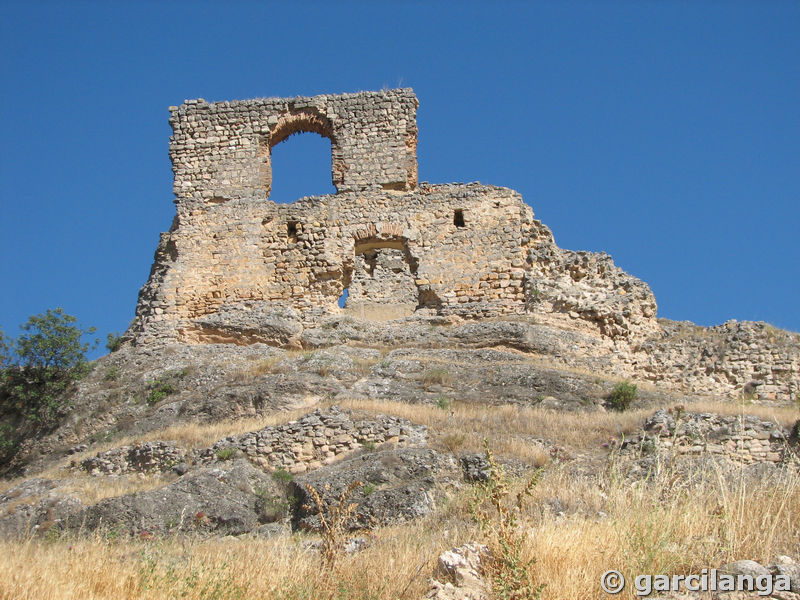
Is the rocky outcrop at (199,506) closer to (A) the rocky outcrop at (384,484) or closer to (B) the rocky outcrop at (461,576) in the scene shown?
(A) the rocky outcrop at (384,484)

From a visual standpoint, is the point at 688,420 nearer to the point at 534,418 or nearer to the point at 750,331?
the point at 534,418

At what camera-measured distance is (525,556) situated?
18.5 ft

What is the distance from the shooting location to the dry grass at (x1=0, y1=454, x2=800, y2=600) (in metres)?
5.64

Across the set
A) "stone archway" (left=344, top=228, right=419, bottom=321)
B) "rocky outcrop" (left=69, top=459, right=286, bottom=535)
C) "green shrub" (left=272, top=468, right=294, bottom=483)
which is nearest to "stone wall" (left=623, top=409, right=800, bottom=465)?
"green shrub" (left=272, top=468, right=294, bottom=483)

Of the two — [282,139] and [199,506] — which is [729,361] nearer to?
[282,139]

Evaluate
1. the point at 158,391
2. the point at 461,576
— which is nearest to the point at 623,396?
the point at 158,391

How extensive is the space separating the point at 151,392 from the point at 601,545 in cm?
1156

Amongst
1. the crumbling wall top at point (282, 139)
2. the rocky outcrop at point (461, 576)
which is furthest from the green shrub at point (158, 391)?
the rocky outcrop at point (461, 576)

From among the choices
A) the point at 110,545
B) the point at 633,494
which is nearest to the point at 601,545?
the point at 633,494

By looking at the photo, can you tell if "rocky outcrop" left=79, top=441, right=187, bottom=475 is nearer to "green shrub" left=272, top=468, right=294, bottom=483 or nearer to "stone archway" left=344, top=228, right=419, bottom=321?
"green shrub" left=272, top=468, right=294, bottom=483

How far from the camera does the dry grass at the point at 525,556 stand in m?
5.64

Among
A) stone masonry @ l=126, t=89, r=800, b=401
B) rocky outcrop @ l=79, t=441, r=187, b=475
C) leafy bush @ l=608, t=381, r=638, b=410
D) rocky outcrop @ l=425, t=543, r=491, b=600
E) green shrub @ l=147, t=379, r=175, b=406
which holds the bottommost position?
rocky outcrop @ l=425, t=543, r=491, b=600

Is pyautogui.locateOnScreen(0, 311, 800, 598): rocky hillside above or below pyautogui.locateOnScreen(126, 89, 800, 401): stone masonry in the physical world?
below

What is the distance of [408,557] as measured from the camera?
629 centimetres
